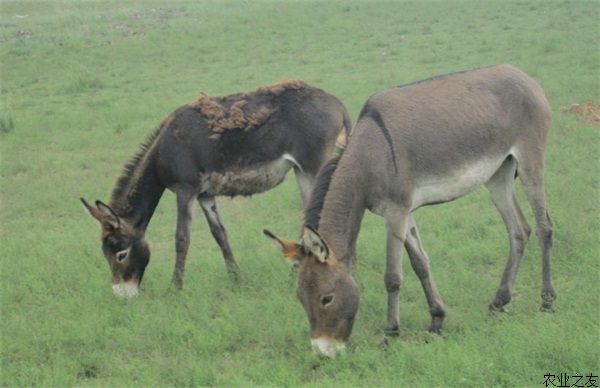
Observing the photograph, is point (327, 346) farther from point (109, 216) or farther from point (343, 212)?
point (109, 216)

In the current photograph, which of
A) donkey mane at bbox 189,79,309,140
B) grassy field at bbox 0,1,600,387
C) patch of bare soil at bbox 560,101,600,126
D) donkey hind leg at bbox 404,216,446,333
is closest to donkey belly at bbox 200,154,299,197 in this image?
donkey mane at bbox 189,79,309,140

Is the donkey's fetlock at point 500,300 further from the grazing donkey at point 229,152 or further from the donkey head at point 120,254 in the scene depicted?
the donkey head at point 120,254

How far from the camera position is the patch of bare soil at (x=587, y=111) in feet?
45.2

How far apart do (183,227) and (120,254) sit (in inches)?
30.1

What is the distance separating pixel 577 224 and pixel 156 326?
5.03m

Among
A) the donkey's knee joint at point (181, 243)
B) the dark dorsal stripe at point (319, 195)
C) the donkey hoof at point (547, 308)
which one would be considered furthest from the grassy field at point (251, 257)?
the dark dorsal stripe at point (319, 195)

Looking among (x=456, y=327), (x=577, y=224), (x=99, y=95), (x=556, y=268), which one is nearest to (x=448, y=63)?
(x=99, y=95)

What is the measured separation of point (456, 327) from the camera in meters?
6.74

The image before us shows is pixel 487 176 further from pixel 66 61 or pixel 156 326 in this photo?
pixel 66 61

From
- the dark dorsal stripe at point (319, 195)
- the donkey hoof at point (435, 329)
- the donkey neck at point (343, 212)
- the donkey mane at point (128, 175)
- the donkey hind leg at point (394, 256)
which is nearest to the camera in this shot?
the donkey neck at point (343, 212)

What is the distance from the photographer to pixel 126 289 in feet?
26.4

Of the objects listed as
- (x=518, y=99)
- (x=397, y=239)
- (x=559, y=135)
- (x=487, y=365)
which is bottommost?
(x=559, y=135)

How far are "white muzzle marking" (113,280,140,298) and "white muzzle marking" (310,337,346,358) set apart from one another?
279 cm

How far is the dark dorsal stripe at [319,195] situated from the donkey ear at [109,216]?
2.54 m
